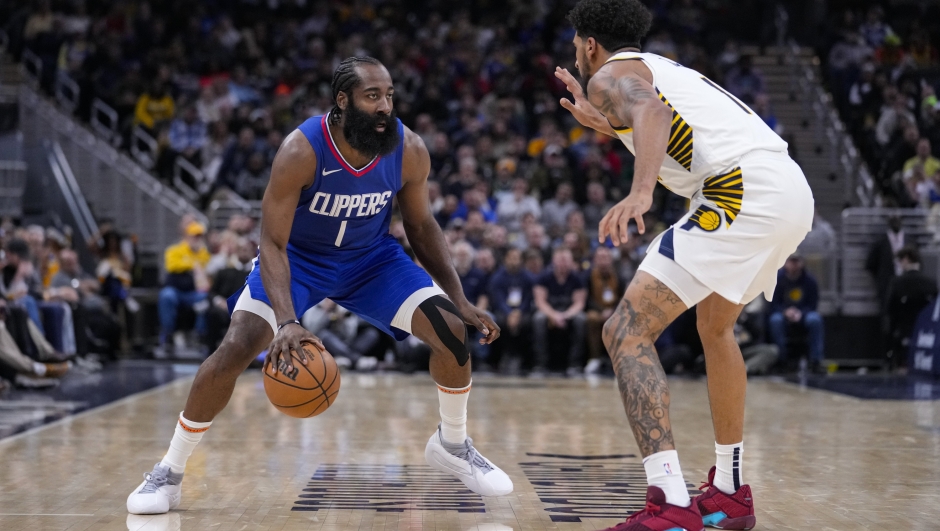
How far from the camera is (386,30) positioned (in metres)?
17.7

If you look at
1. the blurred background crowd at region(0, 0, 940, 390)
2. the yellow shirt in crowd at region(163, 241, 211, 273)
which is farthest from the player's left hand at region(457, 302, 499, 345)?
the yellow shirt in crowd at region(163, 241, 211, 273)

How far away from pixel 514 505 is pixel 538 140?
11.2 m

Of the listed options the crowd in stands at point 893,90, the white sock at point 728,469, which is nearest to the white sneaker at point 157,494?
the white sock at point 728,469

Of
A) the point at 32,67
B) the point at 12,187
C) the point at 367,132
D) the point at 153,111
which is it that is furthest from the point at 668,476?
the point at 32,67

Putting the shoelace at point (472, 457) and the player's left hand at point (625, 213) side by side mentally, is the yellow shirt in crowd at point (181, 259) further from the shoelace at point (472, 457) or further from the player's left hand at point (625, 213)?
the player's left hand at point (625, 213)

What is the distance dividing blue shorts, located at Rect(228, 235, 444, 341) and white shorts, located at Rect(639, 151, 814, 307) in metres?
1.17

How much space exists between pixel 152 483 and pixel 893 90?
1439cm

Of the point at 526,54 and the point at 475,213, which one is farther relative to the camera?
the point at 526,54

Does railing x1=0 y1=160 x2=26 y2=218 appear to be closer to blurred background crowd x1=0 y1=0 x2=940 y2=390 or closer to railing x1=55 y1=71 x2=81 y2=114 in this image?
blurred background crowd x1=0 y1=0 x2=940 y2=390

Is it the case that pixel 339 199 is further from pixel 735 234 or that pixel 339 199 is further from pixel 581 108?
pixel 735 234

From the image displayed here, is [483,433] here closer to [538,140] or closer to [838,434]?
[838,434]

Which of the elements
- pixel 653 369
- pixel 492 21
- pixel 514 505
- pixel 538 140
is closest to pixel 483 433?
pixel 514 505

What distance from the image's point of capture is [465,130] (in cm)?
1516

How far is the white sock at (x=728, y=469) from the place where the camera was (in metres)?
3.84
